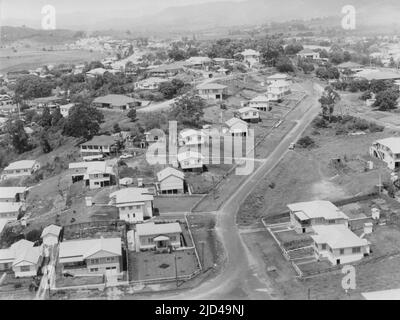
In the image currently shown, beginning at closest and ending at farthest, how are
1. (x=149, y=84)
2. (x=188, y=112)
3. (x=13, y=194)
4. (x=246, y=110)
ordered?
(x=13, y=194)
(x=188, y=112)
(x=246, y=110)
(x=149, y=84)

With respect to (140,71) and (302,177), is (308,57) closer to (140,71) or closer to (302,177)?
(140,71)

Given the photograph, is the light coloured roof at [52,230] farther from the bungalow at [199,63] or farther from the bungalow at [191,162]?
the bungalow at [199,63]

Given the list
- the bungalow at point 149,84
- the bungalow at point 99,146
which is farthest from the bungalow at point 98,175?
the bungalow at point 149,84

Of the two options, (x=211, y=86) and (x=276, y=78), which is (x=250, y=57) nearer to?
(x=276, y=78)

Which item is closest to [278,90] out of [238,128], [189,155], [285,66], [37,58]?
[285,66]
